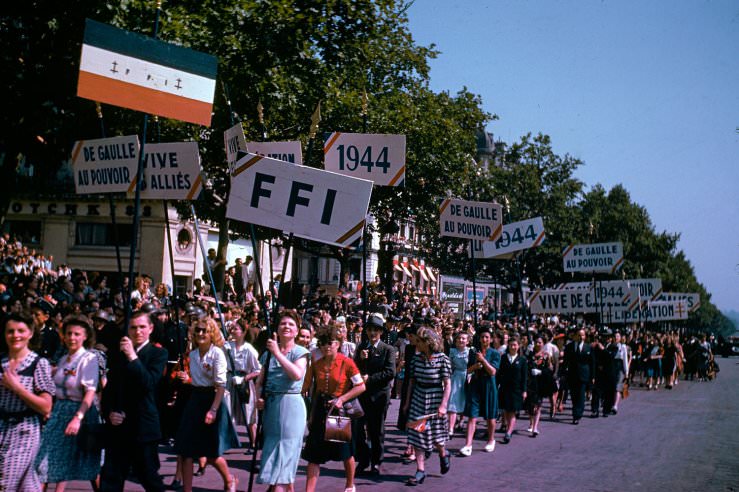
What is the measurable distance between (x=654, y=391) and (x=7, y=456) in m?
23.4

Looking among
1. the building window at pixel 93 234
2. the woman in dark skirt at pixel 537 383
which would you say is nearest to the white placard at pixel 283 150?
the woman in dark skirt at pixel 537 383

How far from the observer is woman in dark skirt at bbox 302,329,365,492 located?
7613 mm

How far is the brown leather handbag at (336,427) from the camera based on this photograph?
760 cm

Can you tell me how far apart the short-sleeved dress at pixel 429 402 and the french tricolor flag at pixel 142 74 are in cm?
416

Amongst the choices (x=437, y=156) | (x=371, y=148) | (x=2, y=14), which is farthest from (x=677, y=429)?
(x=437, y=156)

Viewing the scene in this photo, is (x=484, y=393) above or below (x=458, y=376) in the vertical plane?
below

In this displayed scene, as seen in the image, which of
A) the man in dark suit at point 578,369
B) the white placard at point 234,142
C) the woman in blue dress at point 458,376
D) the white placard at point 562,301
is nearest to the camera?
the white placard at point 234,142

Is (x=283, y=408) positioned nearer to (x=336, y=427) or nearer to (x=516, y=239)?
(x=336, y=427)

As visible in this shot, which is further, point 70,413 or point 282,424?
point 282,424

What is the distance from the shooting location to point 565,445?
12797 mm

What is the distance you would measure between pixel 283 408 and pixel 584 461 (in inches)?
232

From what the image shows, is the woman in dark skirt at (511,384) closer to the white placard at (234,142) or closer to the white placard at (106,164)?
the white placard at (234,142)

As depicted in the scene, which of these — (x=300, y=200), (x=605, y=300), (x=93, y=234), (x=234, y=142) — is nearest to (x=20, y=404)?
(x=300, y=200)

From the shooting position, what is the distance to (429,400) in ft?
31.8
